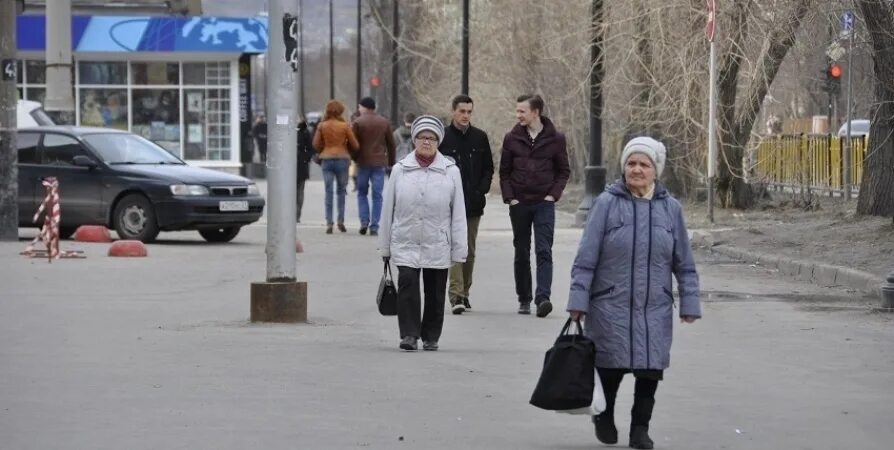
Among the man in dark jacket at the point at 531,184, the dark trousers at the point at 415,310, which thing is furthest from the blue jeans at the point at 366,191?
the dark trousers at the point at 415,310

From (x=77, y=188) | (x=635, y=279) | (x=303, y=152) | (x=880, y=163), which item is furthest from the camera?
(x=303, y=152)

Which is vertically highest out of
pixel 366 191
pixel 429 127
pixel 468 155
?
pixel 429 127

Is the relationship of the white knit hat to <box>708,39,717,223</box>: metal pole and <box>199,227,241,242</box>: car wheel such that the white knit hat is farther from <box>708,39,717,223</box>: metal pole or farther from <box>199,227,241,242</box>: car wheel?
<box>199,227,241,242</box>: car wheel

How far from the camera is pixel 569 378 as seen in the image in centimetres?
744

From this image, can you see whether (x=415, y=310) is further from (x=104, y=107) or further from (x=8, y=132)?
(x=104, y=107)

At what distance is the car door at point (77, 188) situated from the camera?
22516 millimetres

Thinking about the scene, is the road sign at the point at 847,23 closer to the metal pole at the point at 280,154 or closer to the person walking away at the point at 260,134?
the metal pole at the point at 280,154

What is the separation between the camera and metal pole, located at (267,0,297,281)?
42.2ft

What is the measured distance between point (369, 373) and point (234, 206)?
12.4m

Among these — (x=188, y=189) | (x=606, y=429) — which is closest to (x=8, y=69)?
(x=188, y=189)

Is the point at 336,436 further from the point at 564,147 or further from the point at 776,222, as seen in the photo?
the point at 776,222

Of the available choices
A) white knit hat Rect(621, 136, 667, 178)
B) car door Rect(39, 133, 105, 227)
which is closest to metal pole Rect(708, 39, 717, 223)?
car door Rect(39, 133, 105, 227)

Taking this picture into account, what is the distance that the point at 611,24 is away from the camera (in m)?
26.2

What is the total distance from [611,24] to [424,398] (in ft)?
57.6
